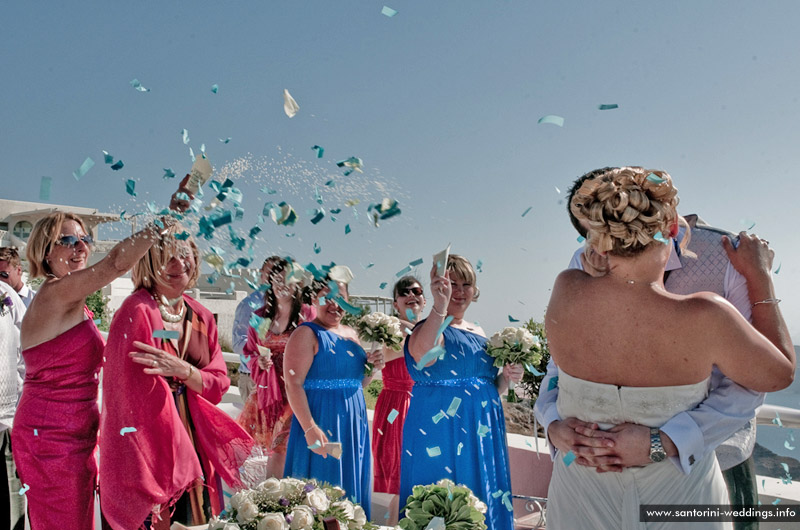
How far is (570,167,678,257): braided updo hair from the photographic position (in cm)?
207

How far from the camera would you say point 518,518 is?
5094 mm

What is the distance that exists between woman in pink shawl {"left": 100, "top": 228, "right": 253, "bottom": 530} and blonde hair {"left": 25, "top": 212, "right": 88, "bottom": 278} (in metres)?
0.55

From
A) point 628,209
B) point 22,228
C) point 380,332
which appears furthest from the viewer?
point 22,228

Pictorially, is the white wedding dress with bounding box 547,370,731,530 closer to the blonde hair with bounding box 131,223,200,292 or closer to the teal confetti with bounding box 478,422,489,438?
the teal confetti with bounding box 478,422,489,438

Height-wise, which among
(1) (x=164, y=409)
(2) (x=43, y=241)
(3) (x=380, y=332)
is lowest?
(1) (x=164, y=409)

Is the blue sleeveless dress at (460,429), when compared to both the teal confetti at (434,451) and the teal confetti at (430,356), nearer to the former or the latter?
the teal confetti at (434,451)

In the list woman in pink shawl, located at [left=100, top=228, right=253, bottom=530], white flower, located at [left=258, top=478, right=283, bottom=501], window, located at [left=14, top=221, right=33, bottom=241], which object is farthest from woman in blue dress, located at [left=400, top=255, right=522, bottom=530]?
window, located at [left=14, top=221, right=33, bottom=241]

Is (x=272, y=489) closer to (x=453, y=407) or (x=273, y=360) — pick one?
(x=453, y=407)

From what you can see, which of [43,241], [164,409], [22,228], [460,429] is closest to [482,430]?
[460,429]

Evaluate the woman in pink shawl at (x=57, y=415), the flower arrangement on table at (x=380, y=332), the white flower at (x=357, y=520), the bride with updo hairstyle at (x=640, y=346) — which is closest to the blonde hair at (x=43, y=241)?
the woman in pink shawl at (x=57, y=415)

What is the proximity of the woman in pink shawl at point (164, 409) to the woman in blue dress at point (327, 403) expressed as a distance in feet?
1.45

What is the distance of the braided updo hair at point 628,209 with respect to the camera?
81.4 inches

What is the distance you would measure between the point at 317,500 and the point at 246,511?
A: 26 cm

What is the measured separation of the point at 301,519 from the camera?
6.95 ft
